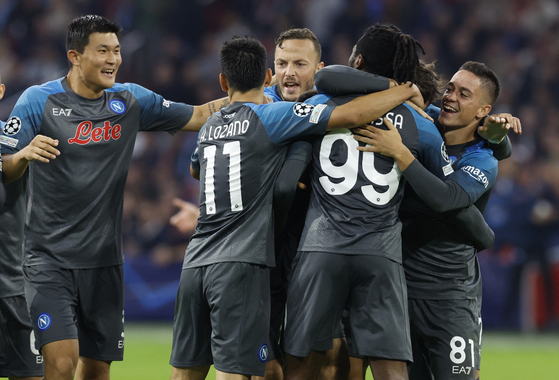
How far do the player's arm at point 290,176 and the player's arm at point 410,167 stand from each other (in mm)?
304

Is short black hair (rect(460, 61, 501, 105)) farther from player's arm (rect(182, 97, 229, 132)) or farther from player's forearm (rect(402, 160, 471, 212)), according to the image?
player's arm (rect(182, 97, 229, 132))

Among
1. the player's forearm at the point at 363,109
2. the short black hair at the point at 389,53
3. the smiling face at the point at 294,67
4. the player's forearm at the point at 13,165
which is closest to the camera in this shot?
the player's forearm at the point at 363,109

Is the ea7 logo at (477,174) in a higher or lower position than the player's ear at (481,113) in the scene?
lower

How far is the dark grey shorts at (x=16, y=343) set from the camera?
4805 mm

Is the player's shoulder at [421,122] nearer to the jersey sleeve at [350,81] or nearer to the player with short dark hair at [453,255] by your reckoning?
the jersey sleeve at [350,81]

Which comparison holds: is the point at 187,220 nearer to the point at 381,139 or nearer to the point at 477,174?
the point at 381,139

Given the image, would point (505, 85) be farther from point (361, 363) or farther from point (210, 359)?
point (210, 359)

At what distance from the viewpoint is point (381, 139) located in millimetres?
3793

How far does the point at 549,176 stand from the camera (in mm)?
10930

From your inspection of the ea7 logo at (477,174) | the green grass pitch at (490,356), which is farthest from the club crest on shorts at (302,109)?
the green grass pitch at (490,356)

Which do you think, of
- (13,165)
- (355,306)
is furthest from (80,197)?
(355,306)

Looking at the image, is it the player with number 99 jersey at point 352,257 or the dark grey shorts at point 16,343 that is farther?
the dark grey shorts at point 16,343

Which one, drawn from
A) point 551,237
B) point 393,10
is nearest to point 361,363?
point 551,237

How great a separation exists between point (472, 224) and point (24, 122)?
285 centimetres
